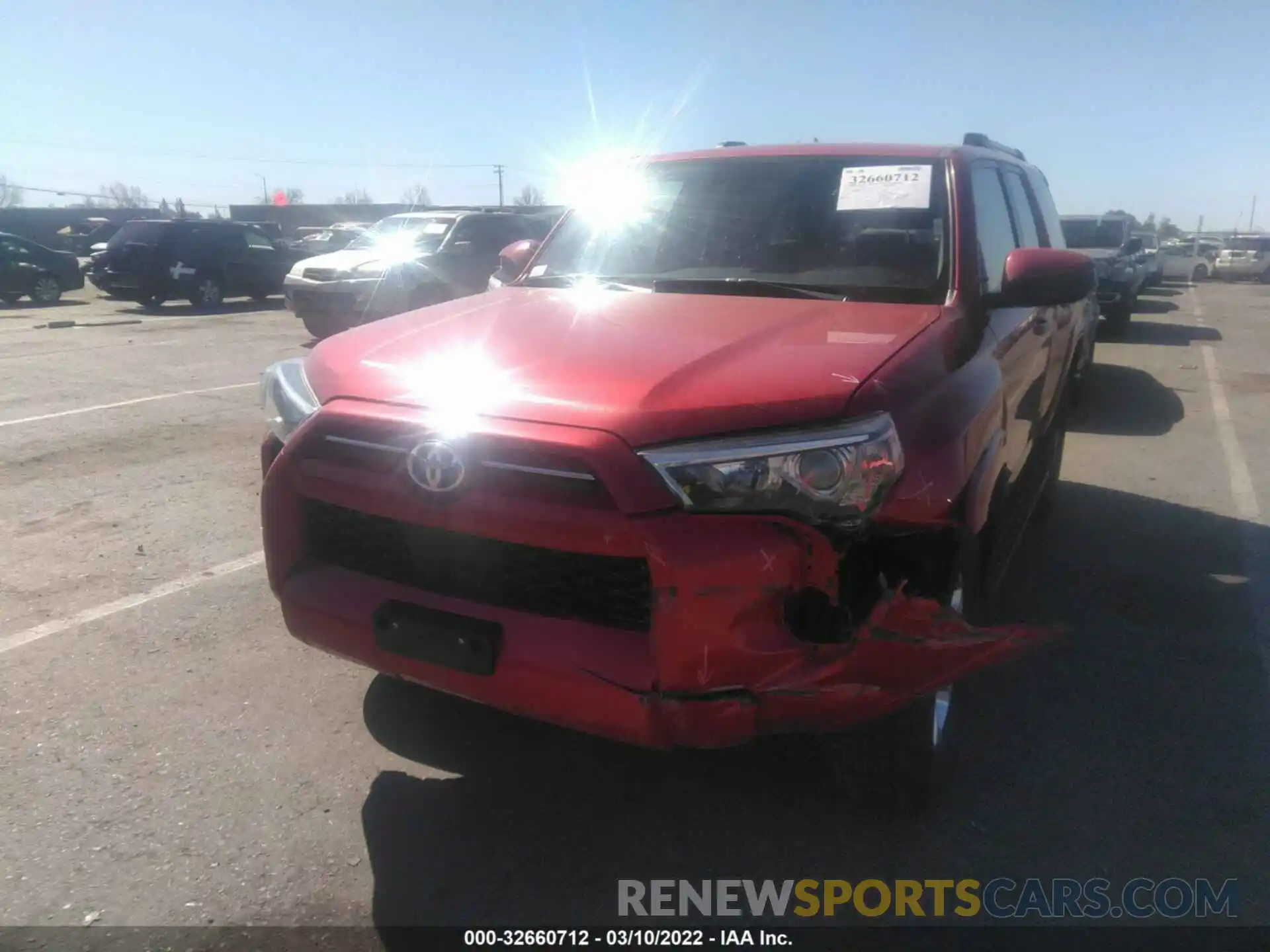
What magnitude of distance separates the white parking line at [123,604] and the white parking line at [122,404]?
4001 mm

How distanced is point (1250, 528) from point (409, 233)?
39.6ft

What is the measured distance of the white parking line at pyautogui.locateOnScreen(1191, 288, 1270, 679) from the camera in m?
4.13

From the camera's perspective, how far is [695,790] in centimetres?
296

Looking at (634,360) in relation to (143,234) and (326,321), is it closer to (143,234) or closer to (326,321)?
(326,321)

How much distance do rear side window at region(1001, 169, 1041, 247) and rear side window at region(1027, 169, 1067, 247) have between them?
0.84ft

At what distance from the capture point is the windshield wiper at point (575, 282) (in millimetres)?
3601

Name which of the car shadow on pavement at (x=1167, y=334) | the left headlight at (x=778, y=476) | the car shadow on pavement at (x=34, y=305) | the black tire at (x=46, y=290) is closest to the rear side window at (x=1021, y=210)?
the left headlight at (x=778, y=476)

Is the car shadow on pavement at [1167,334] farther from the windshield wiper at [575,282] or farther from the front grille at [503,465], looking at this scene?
the front grille at [503,465]

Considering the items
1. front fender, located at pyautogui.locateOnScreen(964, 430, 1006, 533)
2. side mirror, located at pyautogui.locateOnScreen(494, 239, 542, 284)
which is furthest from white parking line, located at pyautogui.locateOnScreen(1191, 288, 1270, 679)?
side mirror, located at pyautogui.locateOnScreen(494, 239, 542, 284)

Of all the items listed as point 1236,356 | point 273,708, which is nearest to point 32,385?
point 273,708

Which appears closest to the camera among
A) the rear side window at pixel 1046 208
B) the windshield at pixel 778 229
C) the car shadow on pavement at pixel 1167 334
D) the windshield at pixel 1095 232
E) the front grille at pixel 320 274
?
the windshield at pixel 778 229

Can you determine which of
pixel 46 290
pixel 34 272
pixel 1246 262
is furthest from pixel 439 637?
pixel 1246 262

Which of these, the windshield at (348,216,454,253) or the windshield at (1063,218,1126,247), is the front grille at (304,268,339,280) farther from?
the windshield at (1063,218,1126,247)

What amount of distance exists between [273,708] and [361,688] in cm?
30
